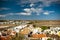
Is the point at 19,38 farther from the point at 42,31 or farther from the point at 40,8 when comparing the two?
the point at 40,8

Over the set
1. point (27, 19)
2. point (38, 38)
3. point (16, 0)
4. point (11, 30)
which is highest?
point (16, 0)

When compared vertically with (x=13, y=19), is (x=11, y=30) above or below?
below

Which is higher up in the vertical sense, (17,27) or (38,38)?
(17,27)

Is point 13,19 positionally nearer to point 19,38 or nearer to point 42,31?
point 19,38

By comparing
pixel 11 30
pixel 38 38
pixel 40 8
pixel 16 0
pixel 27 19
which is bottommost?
pixel 38 38

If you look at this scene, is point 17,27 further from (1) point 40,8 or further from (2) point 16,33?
(1) point 40,8

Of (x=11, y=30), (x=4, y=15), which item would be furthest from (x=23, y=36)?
(x=4, y=15)

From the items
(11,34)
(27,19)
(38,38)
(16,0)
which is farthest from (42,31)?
(16,0)

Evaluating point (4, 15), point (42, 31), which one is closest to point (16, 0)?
point (4, 15)
